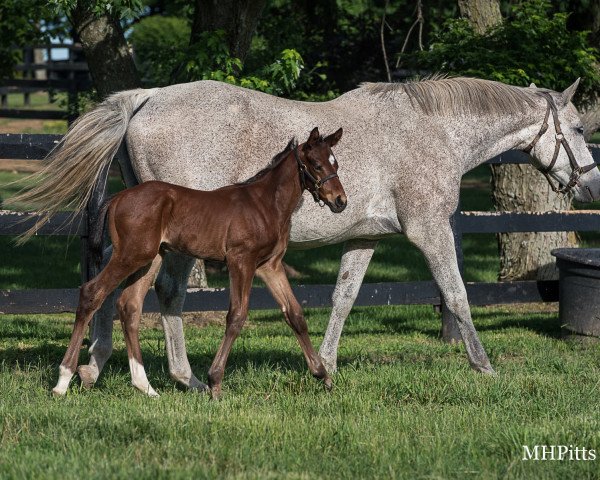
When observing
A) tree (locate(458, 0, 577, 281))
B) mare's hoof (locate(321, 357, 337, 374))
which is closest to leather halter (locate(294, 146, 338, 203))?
mare's hoof (locate(321, 357, 337, 374))

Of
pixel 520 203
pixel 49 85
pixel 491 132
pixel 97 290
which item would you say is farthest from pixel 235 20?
Answer: pixel 49 85

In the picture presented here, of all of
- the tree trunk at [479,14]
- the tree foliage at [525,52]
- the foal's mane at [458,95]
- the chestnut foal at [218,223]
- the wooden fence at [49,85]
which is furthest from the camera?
the wooden fence at [49,85]

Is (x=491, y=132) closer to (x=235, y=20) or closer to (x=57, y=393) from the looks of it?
(x=235, y=20)

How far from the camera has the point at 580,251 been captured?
27.8 feet

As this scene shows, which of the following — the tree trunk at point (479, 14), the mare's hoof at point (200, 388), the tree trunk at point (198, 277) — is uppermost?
the tree trunk at point (479, 14)

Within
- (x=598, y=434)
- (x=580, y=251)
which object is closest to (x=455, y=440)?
(x=598, y=434)

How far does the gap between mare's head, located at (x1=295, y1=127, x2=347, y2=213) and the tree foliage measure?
403 cm

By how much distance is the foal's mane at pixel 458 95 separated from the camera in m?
6.86

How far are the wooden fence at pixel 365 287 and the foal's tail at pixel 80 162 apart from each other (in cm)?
114

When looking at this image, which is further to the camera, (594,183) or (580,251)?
(580,251)

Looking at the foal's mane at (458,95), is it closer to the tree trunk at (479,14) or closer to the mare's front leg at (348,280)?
the mare's front leg at (348,280)

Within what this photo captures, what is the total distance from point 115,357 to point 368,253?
2099 mm

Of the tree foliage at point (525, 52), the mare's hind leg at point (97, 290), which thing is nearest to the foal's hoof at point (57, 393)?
the mare's hind leg at point (97, 290)

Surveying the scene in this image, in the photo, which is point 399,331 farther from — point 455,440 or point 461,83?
point 455,440
